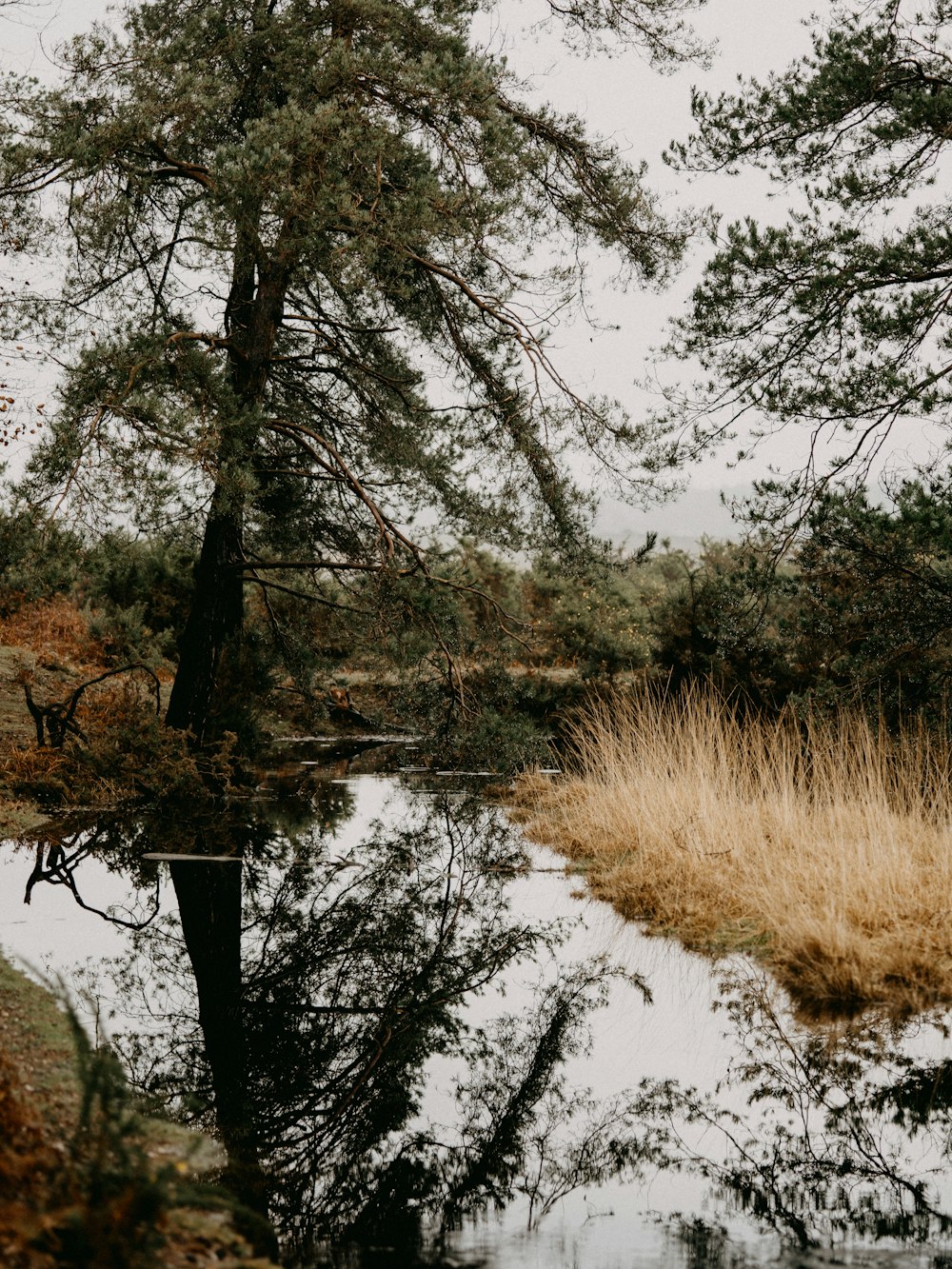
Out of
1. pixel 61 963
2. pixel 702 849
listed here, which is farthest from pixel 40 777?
pixel 702 849

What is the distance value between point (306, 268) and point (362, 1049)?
7983 mm

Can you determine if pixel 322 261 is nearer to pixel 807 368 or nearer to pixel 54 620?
pixel 807 368

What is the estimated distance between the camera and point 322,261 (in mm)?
8969

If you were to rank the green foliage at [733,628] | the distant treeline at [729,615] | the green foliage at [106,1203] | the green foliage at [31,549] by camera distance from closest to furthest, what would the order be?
the green foliage at [106,1203], the green foliage at [31,549], the distant treeline at [729,615], the green foliage at [733,628]

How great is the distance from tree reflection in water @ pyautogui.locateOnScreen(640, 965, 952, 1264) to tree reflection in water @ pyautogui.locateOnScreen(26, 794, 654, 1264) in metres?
0.31

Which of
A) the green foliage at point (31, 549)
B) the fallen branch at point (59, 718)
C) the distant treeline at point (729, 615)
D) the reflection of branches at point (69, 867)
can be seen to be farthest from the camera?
the fallen branch at point (59, 718)

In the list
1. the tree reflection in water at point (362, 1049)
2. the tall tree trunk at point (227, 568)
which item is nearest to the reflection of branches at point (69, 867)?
the tree reflection in water at point (362, 1049)

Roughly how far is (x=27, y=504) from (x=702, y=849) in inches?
231

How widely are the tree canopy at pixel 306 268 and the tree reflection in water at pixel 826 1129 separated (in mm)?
5909

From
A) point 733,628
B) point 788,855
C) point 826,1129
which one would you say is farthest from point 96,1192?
point 733,628

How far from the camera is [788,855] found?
7.50 metres

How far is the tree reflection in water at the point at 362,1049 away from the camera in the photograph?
354 cm

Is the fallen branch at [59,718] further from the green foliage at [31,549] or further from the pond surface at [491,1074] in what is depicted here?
the pond surface at [491,1074]

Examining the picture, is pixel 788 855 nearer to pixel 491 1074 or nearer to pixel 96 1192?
pixel 491 1074
